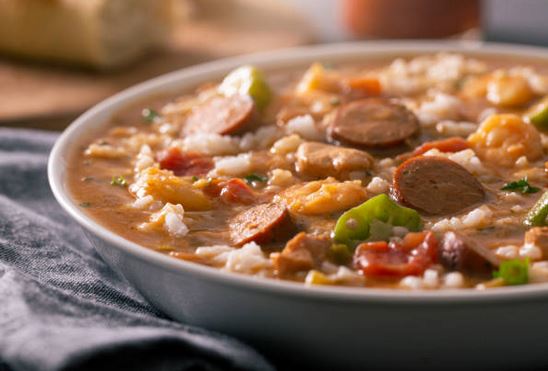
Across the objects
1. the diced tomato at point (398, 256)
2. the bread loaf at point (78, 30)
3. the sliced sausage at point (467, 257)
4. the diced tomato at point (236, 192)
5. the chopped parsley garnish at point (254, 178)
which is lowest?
the bread loaf at point (78, 30)

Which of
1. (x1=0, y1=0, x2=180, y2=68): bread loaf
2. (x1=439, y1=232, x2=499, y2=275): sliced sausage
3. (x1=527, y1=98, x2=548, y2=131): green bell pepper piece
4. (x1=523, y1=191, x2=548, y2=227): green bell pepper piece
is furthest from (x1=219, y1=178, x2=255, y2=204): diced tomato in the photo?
(x1=0, y1=0, x2=180, y2=68): bread loaf

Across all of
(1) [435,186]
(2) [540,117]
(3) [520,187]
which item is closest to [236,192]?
(1) [435,186]

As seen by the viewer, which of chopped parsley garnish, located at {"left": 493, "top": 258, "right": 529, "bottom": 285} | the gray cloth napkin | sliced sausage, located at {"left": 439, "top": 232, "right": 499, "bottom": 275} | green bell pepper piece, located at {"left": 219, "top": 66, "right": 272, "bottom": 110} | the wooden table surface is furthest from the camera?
the wooden table surface

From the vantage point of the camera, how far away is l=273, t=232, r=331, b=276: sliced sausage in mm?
2914

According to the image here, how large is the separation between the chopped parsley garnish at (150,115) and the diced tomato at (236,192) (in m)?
0.97

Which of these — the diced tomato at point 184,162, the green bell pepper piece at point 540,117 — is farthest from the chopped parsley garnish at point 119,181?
the green bell pepper piece at point 540,117

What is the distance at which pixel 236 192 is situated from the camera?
11.4 ft

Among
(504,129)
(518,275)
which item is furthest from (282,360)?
(504,129)

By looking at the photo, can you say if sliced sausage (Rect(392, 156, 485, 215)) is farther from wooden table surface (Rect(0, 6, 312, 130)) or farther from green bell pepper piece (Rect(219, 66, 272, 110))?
wooden table surface (Rect(0, 6, 312, 130))

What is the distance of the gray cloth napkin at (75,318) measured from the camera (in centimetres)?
267

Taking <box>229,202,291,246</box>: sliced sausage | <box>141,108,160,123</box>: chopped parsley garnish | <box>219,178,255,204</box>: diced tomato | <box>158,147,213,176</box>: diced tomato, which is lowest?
<box>141,108,160,123</box>: chopped parsley garnish

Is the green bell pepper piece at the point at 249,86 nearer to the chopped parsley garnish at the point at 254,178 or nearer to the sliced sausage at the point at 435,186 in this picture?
the chopped parsley garnish at the point at 254,178

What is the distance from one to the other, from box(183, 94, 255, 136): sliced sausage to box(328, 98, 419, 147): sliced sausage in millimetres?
380

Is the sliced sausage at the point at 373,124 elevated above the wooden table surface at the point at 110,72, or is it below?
above
